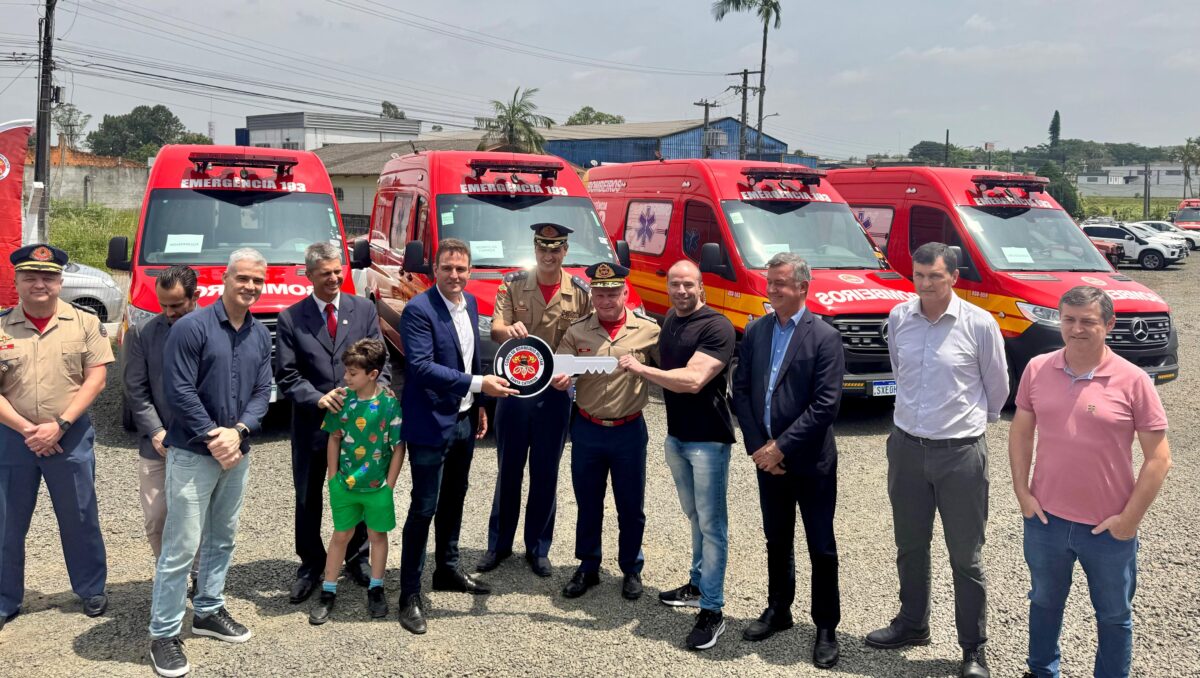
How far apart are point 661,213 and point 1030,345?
170 inches

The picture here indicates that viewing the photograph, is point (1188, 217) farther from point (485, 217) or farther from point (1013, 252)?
point (485, 217)

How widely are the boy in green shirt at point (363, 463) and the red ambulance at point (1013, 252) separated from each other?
7037 mm

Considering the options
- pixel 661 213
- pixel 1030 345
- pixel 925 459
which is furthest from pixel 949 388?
pixel 661 213

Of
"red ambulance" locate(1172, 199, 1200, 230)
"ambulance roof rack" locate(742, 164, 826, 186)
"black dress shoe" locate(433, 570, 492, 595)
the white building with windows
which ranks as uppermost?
the white building with windows

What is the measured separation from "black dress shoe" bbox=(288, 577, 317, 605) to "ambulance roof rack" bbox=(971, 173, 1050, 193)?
343 inches

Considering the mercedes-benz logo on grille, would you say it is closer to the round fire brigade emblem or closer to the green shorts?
the round fire brigade emblem

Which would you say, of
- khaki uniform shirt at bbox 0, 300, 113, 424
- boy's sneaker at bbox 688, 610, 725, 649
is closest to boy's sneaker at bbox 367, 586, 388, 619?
boy's sneaker at bbox 688, 610, 725, 649

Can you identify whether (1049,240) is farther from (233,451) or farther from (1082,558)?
(233,451)

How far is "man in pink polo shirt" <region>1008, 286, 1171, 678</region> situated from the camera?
3.60m

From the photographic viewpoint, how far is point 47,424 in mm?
4535

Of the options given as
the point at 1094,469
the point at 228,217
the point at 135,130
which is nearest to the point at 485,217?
the point at 228,217

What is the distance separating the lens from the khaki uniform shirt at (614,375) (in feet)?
15.6

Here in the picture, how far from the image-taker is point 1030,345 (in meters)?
9.28

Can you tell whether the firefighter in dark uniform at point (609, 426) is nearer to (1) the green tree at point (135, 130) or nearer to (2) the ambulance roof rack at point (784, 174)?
(2) the ambulance roof rack at point (784, 174)
